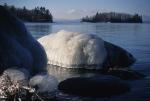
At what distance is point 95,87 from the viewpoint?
12867mm

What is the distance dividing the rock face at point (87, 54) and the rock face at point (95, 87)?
4.95 metres

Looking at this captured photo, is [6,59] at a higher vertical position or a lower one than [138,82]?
higher

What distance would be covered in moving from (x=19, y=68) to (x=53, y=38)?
940 centimetres

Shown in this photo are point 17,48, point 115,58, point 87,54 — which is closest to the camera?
point 17,48

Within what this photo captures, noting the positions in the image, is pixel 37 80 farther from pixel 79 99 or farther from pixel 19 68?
pixel 79 99

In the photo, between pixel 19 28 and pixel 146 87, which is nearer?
pixel 19 28

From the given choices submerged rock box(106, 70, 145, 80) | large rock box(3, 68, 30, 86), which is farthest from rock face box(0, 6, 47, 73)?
submerged rock box(106, 70, 145, 80)

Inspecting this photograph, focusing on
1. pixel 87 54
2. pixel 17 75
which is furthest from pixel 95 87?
pixel 87 54

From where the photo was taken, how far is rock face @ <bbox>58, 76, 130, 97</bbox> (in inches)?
495

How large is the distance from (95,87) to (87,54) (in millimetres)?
5691

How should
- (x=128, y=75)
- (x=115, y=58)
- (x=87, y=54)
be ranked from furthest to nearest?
(x=115, y=58)
(x=87, y=54)
(x=128, y=75)

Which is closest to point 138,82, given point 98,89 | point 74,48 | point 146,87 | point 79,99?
point 146,87

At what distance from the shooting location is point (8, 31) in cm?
1184

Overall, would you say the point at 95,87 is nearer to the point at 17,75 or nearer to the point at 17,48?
the point at 17,48
